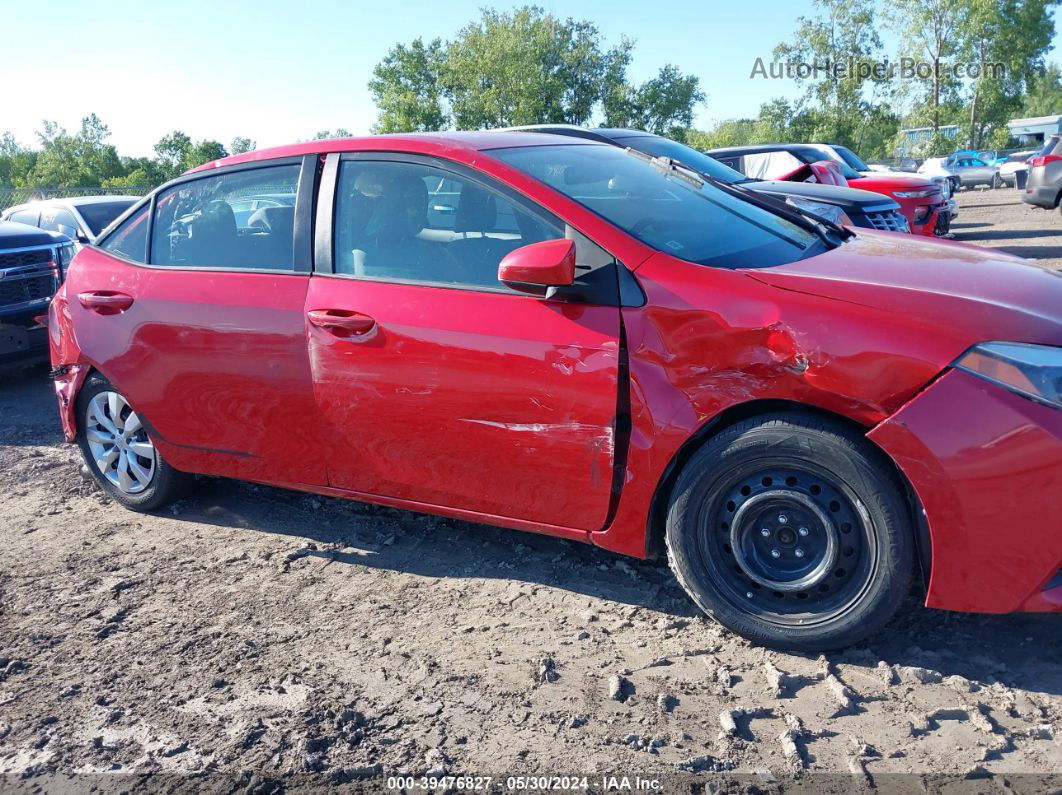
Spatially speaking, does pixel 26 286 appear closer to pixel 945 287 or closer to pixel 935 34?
pixel 945 287

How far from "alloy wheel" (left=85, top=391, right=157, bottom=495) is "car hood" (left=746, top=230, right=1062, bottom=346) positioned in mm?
3140

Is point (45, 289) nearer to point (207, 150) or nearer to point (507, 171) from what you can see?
point (507, 171)

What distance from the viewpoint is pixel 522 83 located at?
2323 inches

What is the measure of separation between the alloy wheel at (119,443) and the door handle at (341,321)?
1.41 metres

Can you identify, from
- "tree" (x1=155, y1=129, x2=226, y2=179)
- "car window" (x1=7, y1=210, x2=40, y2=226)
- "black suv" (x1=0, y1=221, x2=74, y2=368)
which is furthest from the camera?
"tree" (x1=155, y1=129, x2=226, y2=179)

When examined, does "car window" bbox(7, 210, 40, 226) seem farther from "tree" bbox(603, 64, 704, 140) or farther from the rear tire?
"tree" bbox(603, 64, 704, 140)

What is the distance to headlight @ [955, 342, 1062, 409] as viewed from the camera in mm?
2639

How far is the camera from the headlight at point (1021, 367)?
2.64m

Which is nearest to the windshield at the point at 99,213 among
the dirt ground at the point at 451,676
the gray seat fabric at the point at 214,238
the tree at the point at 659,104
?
the gray seat fabric at the point at 214,238

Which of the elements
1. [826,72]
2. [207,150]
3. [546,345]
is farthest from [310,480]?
[826,72]

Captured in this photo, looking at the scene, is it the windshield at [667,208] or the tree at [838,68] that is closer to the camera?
the windshield at [667,208]

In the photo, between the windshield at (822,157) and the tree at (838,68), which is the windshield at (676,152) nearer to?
the windshield at (822,157)

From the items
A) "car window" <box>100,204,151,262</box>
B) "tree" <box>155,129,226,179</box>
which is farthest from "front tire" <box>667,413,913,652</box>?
"tree" <box>155,129,226,179</box>

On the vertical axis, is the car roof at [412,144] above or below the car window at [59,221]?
above
